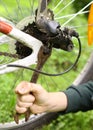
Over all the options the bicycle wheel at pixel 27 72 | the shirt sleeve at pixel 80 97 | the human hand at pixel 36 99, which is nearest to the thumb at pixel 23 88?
the human hand at pixel 36 99

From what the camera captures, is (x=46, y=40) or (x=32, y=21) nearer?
(x=46, y=40)

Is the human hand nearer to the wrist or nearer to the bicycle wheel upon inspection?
the wrist

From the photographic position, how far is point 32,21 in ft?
6.87

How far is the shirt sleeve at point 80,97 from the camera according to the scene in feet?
7.54

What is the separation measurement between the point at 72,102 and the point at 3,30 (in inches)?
24.7

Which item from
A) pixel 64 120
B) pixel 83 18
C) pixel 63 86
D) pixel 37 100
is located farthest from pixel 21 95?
pixel 83 18

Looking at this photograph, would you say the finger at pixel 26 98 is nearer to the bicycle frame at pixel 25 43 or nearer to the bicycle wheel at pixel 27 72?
the bicycle frame at pixel 25 43

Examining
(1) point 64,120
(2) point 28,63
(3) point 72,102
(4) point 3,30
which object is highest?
(4) point 3,30

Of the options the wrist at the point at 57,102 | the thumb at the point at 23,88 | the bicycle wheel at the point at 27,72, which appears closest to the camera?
the thumb at the point at 23,88

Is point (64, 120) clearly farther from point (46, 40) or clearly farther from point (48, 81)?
Result: point (46, 40)

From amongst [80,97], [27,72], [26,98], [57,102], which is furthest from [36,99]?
[27,72]

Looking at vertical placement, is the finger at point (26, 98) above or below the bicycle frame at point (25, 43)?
below

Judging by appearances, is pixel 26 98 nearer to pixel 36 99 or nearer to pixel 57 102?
pixel 36 99

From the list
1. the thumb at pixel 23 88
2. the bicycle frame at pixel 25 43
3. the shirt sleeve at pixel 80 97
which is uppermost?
the bicycle frame at pixel 25 43
